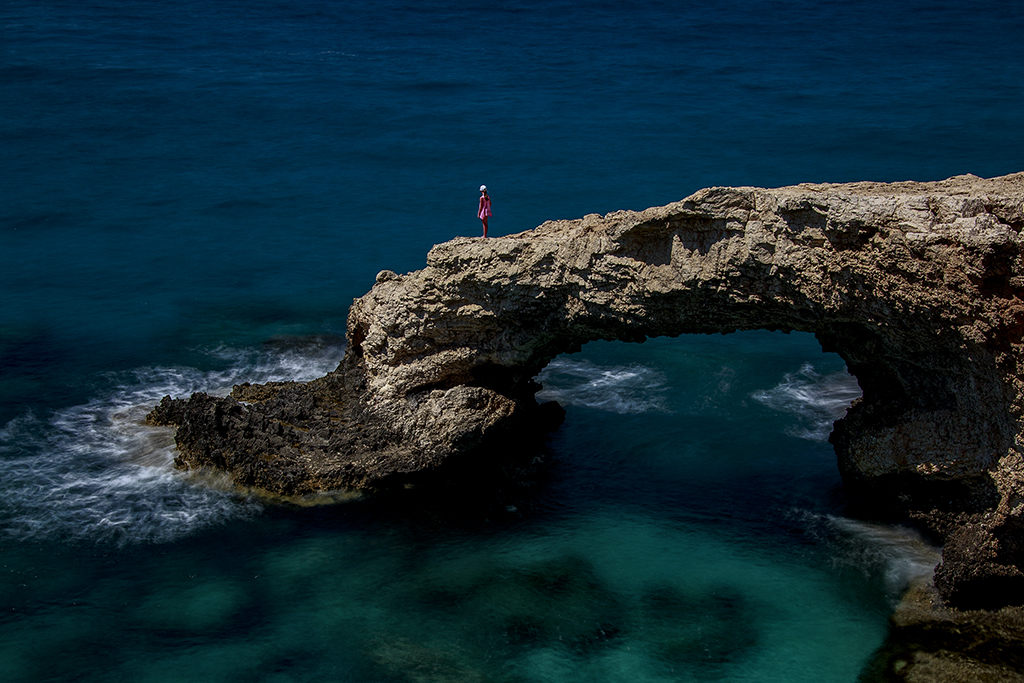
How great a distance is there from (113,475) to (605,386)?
1478 centimetres

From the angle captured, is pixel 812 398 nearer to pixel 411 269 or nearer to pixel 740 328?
pixel 740 328

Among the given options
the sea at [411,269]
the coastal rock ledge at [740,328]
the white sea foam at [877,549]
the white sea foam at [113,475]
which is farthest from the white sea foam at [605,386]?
the white sea foam at [113,475]

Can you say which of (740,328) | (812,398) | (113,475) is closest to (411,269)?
(113,475)

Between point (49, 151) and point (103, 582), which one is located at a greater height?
point (49, 151)

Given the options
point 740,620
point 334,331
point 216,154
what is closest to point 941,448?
point 740,620

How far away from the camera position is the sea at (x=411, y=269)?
830 inches

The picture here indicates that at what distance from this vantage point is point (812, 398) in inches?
1236

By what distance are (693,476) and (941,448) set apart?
6.85 m

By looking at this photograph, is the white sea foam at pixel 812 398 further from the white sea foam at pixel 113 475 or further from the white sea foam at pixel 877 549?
the white sea foam at pixel 113 475

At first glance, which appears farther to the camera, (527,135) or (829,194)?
(527,135)

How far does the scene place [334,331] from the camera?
36.4 metres

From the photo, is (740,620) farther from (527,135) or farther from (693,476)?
(527,135)

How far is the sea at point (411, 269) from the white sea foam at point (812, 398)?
0.14 metres

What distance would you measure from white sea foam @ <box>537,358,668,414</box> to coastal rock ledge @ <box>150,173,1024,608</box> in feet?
10.4
